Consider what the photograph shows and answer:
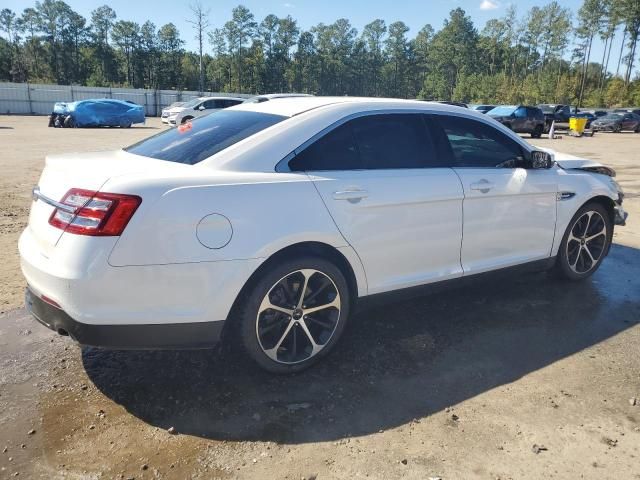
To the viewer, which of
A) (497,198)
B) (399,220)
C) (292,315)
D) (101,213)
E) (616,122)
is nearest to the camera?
(101,213)

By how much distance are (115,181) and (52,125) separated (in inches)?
1135

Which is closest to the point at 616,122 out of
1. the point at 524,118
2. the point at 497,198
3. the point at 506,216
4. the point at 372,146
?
the point at 524,118

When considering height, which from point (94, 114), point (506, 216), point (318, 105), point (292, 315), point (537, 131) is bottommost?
point (94, 114)

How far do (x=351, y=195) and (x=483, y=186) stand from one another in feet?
4.01

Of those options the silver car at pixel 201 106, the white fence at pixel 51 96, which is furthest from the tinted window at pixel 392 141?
the white fence at pixel 51 96

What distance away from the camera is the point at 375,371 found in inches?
131

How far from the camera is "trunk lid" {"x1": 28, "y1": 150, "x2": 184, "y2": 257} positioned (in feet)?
8.92

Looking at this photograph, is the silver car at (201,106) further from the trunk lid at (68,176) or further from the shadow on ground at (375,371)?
the trunk lid at (68,176)

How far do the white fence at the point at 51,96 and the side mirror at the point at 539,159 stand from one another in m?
47.5

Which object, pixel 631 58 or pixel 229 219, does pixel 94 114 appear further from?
pixel 631 58

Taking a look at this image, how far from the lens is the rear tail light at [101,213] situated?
256cm

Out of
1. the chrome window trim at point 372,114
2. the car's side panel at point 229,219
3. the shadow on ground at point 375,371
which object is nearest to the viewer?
the car's side panel at point 229,219

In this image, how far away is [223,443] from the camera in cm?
262

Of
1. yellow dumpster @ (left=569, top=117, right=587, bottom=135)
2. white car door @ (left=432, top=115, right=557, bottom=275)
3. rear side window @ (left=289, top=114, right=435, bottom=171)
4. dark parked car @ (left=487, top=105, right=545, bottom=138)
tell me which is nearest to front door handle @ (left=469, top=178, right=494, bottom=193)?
white car door @ (left=432, top=115, right=557, bottom=275)
